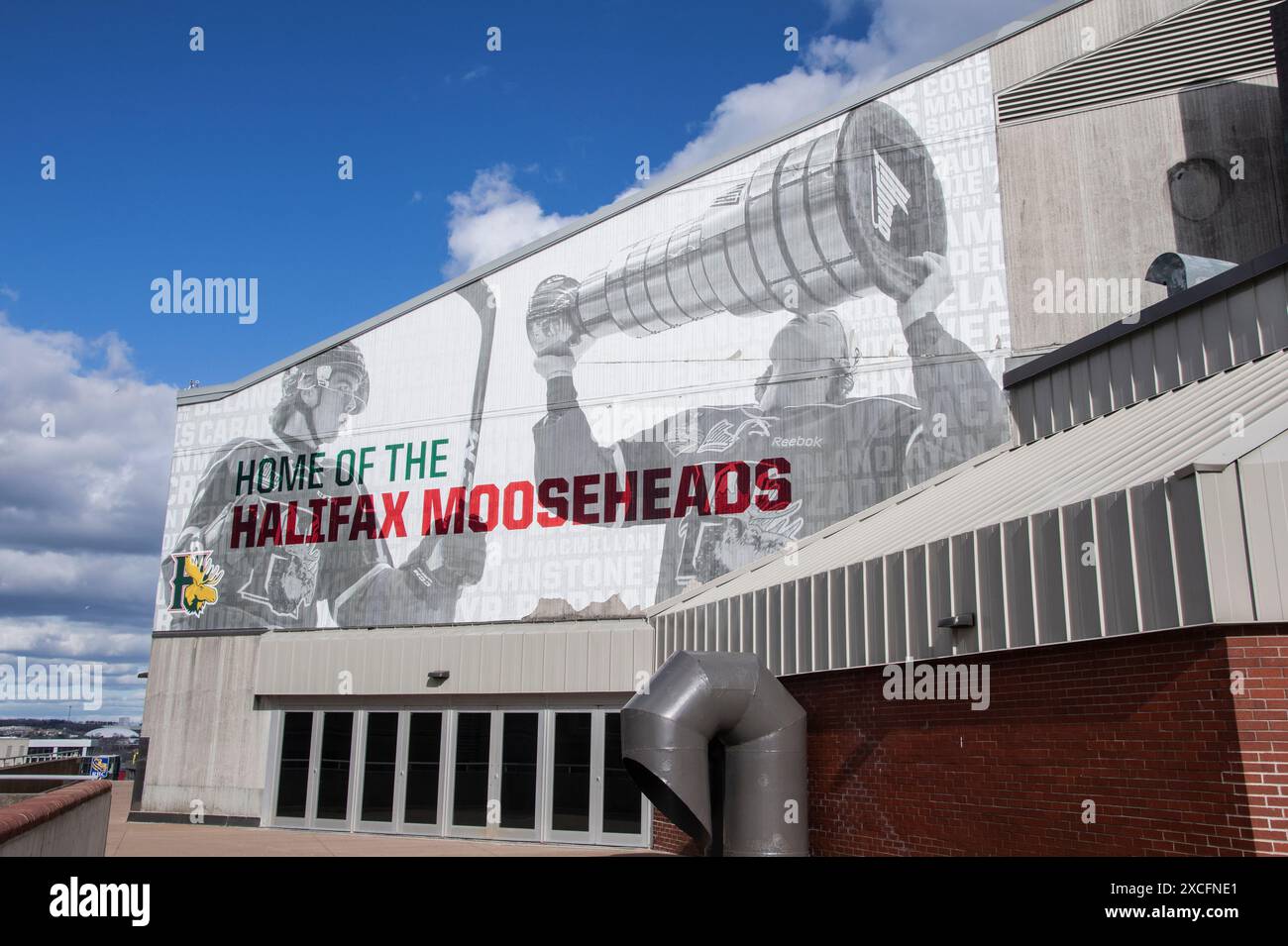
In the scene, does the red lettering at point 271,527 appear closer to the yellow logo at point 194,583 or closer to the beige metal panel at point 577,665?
the yellow logo at point 194,583

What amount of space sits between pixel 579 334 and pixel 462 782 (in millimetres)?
9533

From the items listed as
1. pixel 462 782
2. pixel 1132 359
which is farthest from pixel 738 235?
pixel 462 782

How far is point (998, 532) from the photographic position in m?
9.71

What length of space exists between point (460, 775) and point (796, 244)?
12475mm

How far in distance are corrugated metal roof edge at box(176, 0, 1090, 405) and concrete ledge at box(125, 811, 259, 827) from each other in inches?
389

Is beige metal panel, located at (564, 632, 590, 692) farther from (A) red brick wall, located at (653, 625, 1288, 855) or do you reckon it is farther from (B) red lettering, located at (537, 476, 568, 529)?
(A) red brick wall, located at (653, 625, 1288, 855)

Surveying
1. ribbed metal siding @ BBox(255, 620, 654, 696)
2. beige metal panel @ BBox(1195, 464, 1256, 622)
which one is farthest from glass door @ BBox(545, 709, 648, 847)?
beige metal panel @ BBox(1195, 464, 1256, 622)

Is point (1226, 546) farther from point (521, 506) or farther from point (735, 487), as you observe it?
point (521, 506)

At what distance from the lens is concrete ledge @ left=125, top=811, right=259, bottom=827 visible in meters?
22.4

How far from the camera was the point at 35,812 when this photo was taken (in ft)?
27.7

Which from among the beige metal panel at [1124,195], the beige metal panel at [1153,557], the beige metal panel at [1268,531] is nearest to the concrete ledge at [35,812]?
the beige metal panel at [1153,557]

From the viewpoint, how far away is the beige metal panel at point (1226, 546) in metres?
7.50

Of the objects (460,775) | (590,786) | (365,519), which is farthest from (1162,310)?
(365,519)
